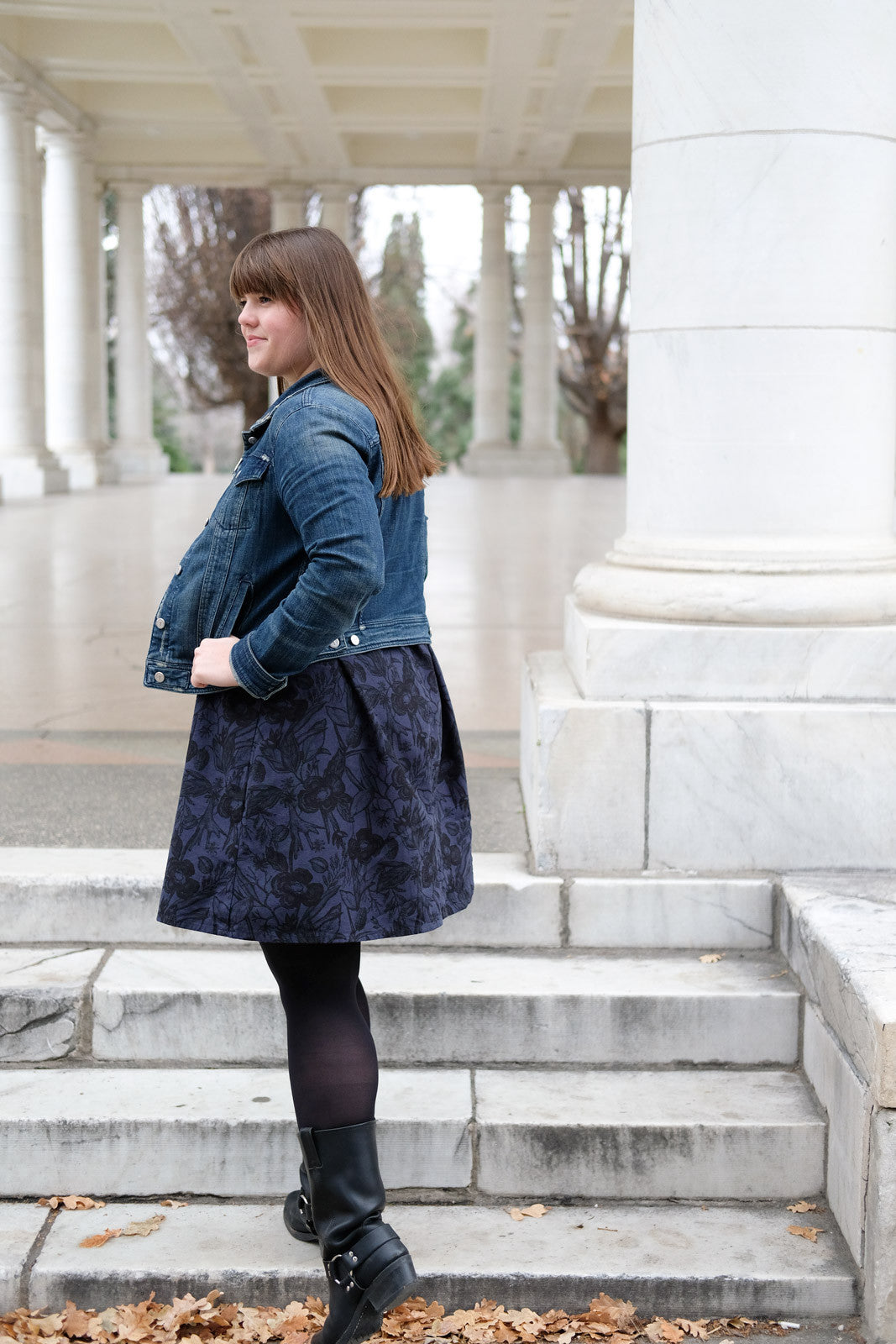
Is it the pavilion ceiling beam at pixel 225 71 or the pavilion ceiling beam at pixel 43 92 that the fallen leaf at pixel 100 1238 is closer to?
the pavilion ceiling beam at pixel 225 71

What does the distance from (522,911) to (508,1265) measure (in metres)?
1.03

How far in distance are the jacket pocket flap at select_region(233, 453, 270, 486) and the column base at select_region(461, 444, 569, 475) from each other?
1123 inches

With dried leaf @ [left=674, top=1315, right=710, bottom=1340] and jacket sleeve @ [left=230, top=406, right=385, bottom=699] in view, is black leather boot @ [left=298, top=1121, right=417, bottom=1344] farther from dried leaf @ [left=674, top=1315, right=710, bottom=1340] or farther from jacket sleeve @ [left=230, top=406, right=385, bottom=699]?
jacket sleeve @ [left=230, top=406, right=385, bottom=699]

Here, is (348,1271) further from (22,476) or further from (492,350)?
(492,350)

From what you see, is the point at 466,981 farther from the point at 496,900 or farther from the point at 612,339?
the point at 612,339

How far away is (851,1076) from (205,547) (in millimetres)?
1792

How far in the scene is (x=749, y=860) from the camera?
4.05m

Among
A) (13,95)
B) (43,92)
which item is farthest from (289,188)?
(13,95)

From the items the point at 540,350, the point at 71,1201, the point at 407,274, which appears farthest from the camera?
the point at 407,274

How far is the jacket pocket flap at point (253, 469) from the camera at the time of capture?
262 centimetres

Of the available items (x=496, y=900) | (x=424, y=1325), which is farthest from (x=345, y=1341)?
(x=496, y=900)

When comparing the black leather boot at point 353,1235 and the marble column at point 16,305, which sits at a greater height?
the marble column at point 16,305

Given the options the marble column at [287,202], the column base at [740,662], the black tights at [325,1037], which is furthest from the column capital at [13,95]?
the black tights at [325,1037]

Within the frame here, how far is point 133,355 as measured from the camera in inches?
1240
